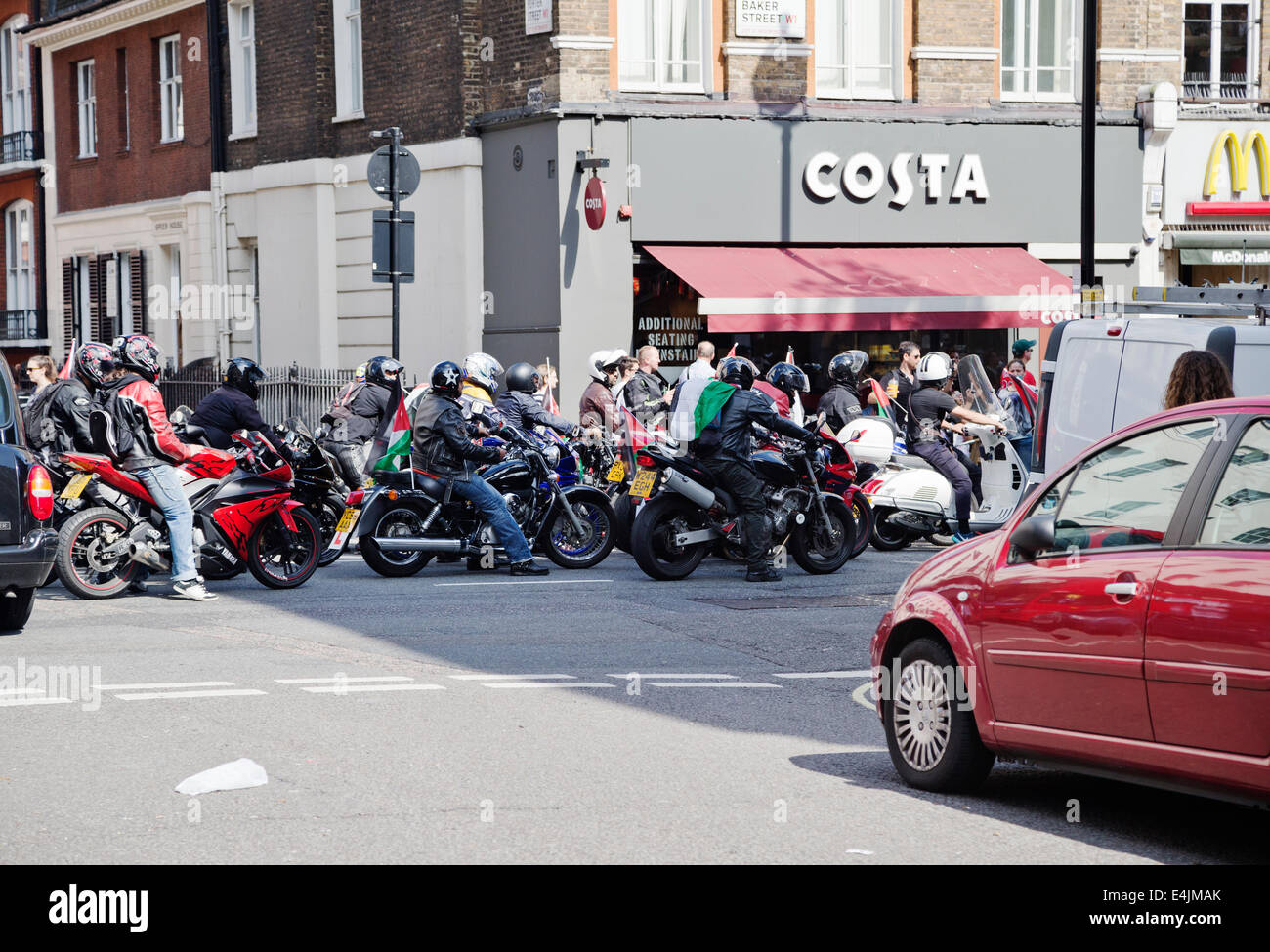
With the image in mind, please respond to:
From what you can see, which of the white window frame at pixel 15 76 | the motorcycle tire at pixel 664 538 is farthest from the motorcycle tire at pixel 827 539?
the white window frame at pixel 15 76

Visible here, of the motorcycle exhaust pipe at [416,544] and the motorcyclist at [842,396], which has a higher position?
the motorcyclist at [842,396]

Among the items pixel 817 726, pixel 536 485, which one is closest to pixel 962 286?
pixel 536 485

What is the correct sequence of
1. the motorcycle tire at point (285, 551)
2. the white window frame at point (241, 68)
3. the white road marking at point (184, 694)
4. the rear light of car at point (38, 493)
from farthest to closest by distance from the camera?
the white window frame at point (241, 68)
the motorcycle tire at point (285, 551)
the rear light of car at point (38, 493)
the white road marking at point (184, 694)

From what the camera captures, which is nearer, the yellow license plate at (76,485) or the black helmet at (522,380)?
the yellow license plate at (76,485)

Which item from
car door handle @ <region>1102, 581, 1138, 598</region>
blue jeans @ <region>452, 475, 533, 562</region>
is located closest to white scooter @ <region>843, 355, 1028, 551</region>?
blue jeans @ <region>452, 475, 533, 562</region>

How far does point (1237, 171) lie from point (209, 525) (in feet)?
54.6

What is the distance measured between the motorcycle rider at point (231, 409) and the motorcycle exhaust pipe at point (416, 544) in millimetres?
1292

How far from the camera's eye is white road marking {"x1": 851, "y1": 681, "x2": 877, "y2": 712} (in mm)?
9047

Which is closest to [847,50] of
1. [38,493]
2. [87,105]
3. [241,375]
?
[241,375]

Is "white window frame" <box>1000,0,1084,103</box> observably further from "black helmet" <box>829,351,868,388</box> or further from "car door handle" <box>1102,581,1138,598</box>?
"car door handle" <box>1102,581,1138,598</box>

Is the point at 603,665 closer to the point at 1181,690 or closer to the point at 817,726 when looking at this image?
the point at 817,726

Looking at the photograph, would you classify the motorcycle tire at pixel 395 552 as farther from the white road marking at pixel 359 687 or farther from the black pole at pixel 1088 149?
the black pole at pixel 1088 149

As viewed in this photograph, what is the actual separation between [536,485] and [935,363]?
13.0 feet

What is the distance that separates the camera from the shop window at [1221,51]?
24828 mm
